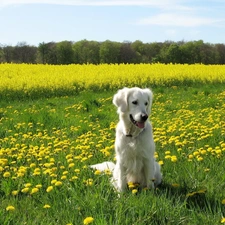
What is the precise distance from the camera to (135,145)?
432cm

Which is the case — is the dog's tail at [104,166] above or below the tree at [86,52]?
below

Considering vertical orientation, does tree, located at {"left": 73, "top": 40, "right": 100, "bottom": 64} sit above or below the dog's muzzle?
above

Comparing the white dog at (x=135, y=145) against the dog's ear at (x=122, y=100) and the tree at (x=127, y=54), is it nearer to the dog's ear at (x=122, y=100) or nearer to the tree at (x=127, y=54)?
the dog's ear at (x=122, y=100)

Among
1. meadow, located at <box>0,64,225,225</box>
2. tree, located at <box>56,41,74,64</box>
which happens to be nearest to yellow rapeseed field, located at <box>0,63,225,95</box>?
meadow, located at <box>0,64,225,225</box>

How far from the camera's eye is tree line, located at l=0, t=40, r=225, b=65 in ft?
174

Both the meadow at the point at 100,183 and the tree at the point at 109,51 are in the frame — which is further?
the tree at the point at 109,51

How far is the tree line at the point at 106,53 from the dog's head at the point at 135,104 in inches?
1874

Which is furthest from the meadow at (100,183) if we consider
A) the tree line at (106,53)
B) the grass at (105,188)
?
the tree line at (106,53)

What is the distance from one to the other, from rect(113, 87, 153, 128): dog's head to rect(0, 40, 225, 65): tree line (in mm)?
47607

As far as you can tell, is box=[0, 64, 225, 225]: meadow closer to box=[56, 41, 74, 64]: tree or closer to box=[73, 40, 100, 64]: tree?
box=[56, 41, 74, 64]: tree

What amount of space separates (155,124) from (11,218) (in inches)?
184

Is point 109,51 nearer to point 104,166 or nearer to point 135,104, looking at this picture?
point 104,166

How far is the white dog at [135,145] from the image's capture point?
4273 mm

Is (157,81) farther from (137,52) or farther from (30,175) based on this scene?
(137,52)
